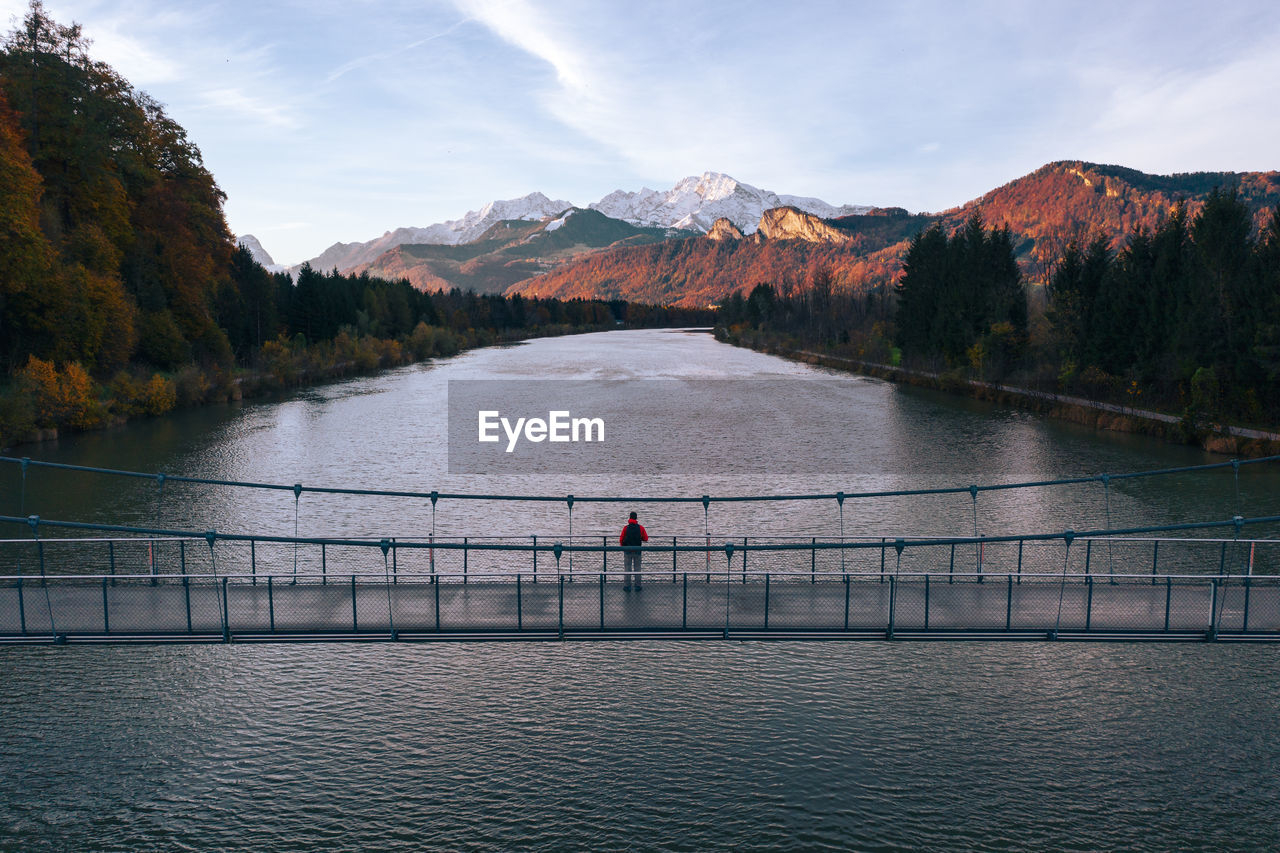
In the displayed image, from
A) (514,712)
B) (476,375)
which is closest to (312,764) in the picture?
(514,712)

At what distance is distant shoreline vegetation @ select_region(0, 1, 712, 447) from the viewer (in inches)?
1779

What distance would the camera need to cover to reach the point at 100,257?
5262cm

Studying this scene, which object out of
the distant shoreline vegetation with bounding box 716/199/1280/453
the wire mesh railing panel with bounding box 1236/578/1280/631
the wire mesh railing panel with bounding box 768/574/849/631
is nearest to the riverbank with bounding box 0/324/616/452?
the wire mesh railing panel with bounding box 768/574/849/631

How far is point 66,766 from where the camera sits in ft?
49.2

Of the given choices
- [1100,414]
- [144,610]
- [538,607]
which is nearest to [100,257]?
[144,610]

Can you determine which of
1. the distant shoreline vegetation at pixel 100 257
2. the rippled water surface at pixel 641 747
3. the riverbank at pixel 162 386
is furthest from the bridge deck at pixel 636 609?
the distant shoreline vegetation at pixel 100 257

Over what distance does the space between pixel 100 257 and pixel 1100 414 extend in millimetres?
64880

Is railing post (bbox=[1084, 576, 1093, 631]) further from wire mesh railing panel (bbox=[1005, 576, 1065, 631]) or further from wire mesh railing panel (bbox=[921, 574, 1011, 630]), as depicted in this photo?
wire mesh railing panel (bbox=[921, 574, 1011, 630])

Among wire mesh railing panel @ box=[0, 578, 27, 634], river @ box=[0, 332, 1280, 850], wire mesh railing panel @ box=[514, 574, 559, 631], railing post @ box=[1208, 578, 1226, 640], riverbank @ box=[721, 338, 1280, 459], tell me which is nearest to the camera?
river @ box=[0, 332, 1280, 850]

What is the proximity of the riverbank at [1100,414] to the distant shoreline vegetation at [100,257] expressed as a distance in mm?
61092

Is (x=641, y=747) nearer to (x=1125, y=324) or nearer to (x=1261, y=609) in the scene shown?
Result: (x=1261, y=609)

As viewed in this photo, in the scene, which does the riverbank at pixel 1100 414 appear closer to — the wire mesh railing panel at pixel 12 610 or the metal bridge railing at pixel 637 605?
the metal bridge railing at pixel 637 605

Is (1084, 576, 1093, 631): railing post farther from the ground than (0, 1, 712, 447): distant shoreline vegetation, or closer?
closer

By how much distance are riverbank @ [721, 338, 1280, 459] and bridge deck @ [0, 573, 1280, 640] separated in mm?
29165
